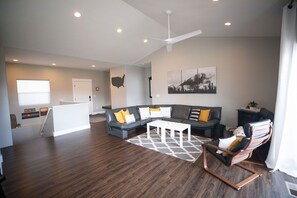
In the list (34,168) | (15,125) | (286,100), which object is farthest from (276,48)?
(15,125)

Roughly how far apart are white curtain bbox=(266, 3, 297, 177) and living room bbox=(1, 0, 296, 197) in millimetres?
271

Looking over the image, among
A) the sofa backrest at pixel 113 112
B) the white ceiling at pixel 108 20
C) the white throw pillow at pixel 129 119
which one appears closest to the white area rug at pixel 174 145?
the white throw pillow at pixel 129 119

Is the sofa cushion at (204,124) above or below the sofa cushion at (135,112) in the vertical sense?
below

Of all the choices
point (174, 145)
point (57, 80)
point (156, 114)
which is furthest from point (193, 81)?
point (57, 80)

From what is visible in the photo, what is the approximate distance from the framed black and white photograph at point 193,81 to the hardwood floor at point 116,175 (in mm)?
2953

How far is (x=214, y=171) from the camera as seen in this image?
2.63 metres

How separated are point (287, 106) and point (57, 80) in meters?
8.74

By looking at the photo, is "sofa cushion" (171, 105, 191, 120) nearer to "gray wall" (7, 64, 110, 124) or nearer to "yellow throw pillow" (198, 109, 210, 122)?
"yellow throw pillow" (198, 109, 210, 122)

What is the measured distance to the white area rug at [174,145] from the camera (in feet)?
10.6

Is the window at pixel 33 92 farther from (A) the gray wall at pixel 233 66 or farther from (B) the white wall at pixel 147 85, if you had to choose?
(A) the gray wall at pixel 233 66

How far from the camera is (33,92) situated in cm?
679

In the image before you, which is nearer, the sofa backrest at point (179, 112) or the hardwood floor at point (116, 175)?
the hardwood floor at point (116, 175)

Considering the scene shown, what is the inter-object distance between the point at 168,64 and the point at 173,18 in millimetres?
2729

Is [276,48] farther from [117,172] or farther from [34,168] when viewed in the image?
[34,168]
